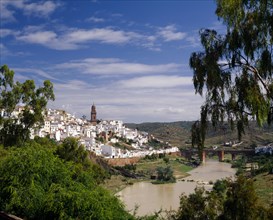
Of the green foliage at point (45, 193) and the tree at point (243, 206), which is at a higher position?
the green foliage at point (45, 193)

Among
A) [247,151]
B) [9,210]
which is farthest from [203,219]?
[247,151]

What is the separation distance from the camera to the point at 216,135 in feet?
20.0

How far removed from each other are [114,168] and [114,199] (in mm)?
43215

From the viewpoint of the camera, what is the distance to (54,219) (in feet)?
20.1

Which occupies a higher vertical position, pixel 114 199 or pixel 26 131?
pixel 26 131

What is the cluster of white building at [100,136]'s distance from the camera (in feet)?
193

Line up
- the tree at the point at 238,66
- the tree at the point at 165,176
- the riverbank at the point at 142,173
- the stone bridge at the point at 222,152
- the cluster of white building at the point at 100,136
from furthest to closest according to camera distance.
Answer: the stone bridge at the point at 222,152
the cluster of white building at the point at 100,136
the tree at the point at 165,176
the riverbank at the point at 142,173
the tree at the point at 238,66

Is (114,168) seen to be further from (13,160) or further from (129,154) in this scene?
(13,160)

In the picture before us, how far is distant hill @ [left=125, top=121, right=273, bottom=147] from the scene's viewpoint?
5.16 meters

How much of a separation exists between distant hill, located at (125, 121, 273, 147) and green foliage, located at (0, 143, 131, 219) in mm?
2081

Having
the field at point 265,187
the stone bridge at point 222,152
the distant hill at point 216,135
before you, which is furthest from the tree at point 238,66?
the stone bridge at point 222,152

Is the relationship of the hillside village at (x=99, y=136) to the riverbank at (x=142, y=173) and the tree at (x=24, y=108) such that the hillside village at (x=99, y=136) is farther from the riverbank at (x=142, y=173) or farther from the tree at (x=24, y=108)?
the tree at (x=24, y=108)

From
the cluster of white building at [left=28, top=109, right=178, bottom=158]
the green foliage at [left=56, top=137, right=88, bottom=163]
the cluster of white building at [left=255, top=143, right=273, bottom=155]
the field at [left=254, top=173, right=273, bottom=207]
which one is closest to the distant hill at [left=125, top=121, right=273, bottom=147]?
the cluster of white building at [left=255, top=143, right=273, bottom=155]

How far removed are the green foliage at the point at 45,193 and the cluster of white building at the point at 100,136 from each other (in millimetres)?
38554
